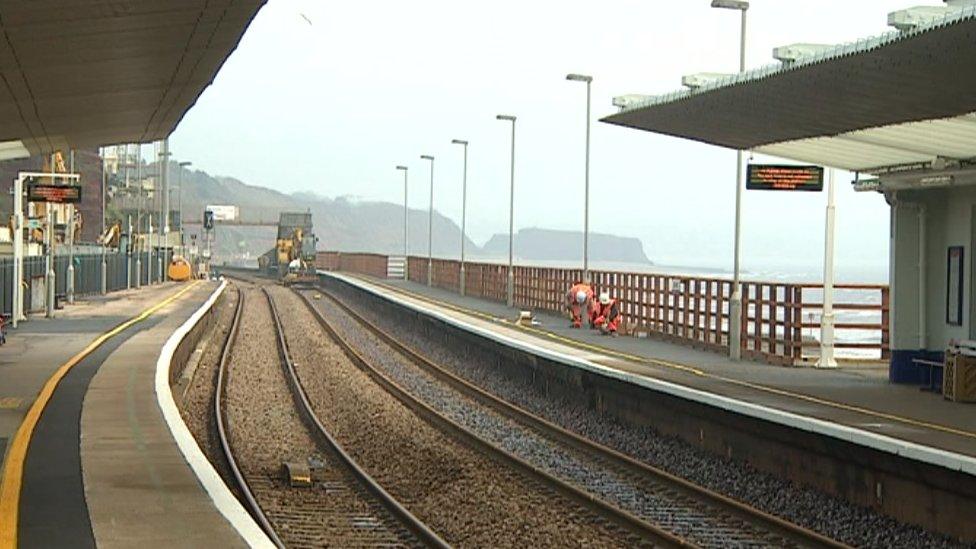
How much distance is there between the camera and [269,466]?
17.7 metres

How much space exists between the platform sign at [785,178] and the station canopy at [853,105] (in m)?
1.51

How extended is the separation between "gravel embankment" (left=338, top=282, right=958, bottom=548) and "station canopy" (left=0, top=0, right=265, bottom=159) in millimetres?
7553

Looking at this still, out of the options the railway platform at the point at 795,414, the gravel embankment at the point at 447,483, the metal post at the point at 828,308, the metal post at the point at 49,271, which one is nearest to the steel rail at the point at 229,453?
the gravel embankment at the point at 447,483

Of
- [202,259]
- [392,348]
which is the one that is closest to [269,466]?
[392,348]

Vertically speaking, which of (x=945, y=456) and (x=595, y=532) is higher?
(x=945, y=456)

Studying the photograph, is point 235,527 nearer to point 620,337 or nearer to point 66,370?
point 66,370

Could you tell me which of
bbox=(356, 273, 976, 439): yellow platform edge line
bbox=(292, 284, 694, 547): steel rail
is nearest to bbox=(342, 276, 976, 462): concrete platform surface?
bbox=(356, 273, 976, 439): yellow platform edge line

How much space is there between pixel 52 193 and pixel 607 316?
47.3 feet

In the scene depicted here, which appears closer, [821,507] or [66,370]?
[821,507]

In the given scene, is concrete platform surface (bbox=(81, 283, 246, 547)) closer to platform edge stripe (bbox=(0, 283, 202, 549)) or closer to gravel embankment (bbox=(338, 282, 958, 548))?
platform edge stripe (bbox=(0, 283, 202, 549))

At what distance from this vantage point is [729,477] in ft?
55.2

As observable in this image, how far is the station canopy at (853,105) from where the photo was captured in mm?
13883

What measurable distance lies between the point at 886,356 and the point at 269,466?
13.7 metres

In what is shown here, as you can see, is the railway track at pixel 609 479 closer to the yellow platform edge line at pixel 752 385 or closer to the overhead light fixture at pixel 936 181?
the yellow platform edge line at pixel 752 385
